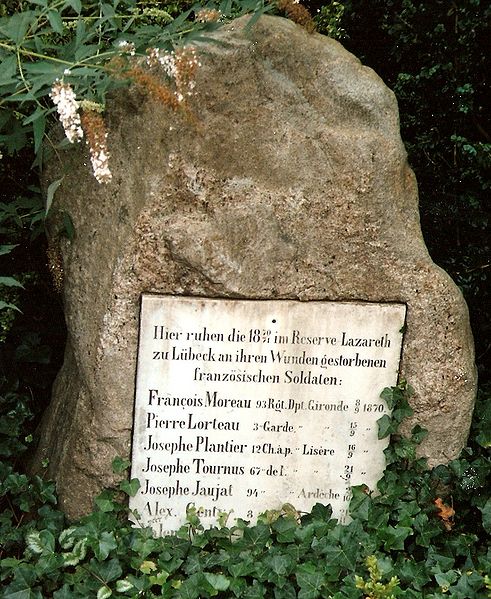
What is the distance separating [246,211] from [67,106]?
2.33 ft

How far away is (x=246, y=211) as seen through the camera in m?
2.86

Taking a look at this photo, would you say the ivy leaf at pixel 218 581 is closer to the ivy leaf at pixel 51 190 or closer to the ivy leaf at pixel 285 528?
the ivy leaf at pixel 285 528

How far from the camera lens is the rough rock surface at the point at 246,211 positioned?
283 cm

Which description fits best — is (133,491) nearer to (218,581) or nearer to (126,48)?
(218,581)

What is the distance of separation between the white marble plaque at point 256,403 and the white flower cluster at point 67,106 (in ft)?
2.09

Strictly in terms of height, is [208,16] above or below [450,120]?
above

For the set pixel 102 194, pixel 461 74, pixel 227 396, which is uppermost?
pixel 461 74

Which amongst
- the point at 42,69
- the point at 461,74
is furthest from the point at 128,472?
the point at 461,74

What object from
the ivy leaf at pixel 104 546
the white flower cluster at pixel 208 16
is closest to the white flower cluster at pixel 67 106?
the white flower cluster at pixel 208 16

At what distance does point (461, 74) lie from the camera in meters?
4.32

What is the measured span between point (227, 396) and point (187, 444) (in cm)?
25

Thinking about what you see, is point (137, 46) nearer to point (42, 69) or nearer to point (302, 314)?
point (42, 69)

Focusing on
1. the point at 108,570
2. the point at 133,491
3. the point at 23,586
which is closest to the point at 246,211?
the point at 133,491

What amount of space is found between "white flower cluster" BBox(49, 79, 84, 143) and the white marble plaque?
637 millimetres
